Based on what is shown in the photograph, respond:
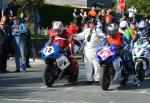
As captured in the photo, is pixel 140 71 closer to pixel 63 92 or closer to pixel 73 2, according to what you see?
pixel 63 92

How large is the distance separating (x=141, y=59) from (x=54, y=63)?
315 centimetres

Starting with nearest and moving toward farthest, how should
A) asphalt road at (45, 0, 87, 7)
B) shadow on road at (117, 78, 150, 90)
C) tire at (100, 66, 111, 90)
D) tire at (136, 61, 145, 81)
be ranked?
tire at (100, 66, 111, 90) → shadow on road at (117, 78, 150, 90) → tire at (136, 61, 145, 81) → asphalt road at (45, 0, 87, 7)

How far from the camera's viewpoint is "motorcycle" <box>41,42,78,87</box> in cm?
1517

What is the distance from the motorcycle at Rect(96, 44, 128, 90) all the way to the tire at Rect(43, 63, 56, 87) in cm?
132

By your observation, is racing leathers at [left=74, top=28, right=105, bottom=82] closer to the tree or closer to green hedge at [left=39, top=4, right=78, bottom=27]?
green hedge at [left=39, top=4, right=78, bottom=27]

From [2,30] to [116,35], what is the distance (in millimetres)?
5455

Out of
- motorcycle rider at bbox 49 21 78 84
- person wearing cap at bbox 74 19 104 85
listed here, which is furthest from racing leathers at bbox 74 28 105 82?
motorcycle rider at bbox 49 21 78 84

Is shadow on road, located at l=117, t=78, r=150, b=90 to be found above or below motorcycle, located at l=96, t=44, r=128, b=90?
below

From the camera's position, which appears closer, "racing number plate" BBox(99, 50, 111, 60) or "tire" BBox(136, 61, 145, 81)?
"racing number plate" BBox(99, 50, 111, 60)

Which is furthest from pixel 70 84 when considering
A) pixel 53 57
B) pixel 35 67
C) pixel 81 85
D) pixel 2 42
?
pixel 35 67

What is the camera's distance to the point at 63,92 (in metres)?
14.5

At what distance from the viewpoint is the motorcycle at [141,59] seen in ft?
55.7

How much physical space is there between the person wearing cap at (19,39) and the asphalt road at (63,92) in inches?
80.0

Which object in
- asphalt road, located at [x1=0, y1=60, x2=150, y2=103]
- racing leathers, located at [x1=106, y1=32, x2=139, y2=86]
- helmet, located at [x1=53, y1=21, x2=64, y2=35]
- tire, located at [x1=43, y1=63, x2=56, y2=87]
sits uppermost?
helmet, located at [x1=53, y1=21, x2=64, y2=35]
